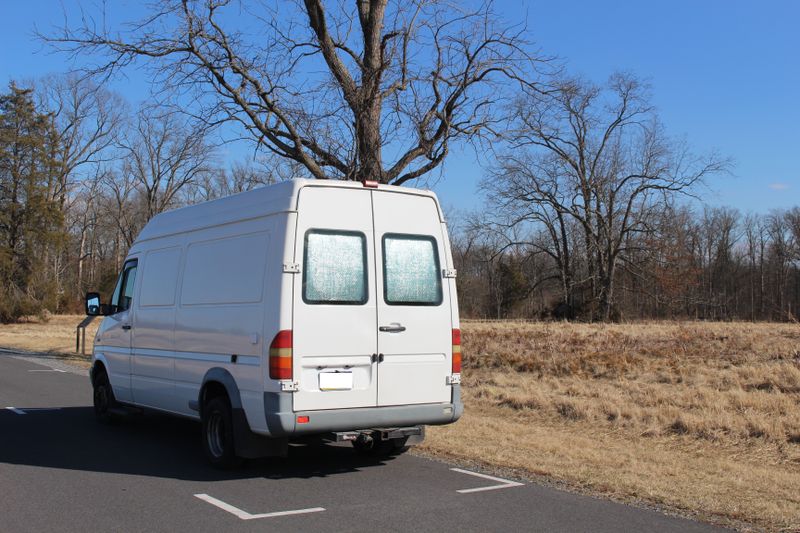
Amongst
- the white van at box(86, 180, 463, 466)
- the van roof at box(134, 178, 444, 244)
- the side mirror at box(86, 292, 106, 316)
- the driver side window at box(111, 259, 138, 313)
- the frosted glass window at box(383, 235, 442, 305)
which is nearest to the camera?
the white van at box(86, 180, 463, 466)

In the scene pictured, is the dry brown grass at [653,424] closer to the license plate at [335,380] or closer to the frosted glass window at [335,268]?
the license plate at [335,380]

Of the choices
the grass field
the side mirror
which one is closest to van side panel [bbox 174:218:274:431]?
the side mirror

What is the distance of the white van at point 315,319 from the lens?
23.3ft

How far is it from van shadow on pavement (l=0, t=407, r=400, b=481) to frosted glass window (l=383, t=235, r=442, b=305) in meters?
1.96

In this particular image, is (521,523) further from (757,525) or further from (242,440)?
(242,440)

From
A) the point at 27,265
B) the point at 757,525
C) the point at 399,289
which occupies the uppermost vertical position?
the point at 27,265

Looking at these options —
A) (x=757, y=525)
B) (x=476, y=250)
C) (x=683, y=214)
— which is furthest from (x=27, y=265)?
(x=757, y=525)

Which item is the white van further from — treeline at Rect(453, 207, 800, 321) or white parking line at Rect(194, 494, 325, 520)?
treeline at Rect(453, 207, 800, 321)

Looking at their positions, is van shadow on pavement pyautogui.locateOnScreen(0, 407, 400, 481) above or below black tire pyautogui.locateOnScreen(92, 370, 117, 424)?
below

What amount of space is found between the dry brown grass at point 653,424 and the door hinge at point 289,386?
8.72 ft

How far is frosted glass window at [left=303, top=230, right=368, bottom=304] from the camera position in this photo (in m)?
7.27

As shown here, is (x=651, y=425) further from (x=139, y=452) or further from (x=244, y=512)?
(x=139, y=452)

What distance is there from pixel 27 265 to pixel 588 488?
54939mm

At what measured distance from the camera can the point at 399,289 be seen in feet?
25.5
